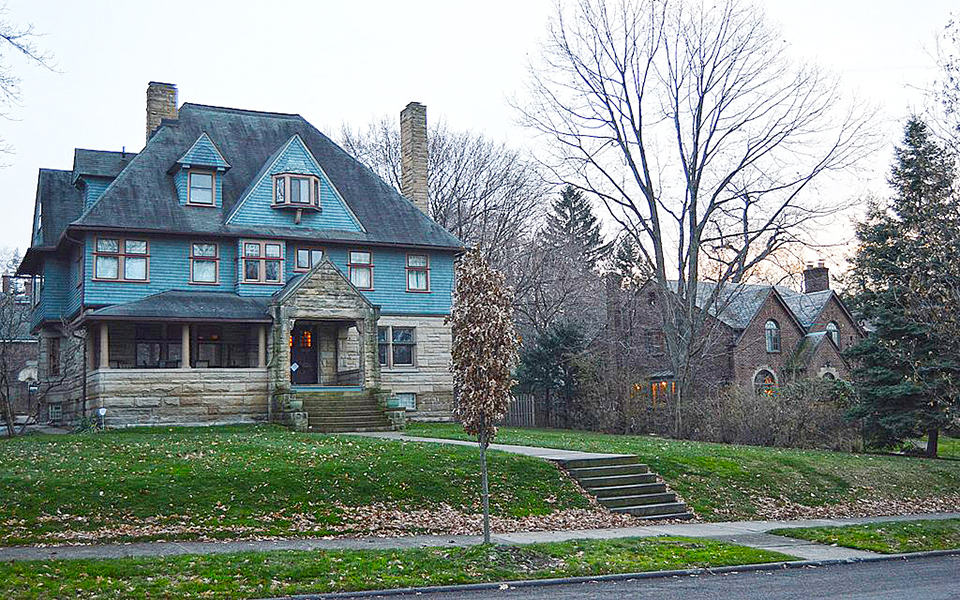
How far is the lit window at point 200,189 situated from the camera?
101 feet

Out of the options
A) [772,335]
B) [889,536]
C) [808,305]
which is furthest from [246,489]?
[808,305]

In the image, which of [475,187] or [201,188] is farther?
[475,187]

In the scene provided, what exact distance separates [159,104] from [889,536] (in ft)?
96.5

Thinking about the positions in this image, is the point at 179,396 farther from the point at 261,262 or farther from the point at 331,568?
the point at 331,568

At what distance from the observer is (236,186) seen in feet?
105

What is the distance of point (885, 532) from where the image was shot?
15.8 metres

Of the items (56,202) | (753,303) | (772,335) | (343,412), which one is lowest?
(343,412)

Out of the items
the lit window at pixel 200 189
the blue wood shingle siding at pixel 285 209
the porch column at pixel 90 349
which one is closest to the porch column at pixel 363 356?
the blue wood shingle siding at pixel 285 209

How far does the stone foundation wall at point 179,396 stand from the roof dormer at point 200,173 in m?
6.26

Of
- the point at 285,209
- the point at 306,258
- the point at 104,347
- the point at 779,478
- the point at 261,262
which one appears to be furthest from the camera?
the point at 306,258

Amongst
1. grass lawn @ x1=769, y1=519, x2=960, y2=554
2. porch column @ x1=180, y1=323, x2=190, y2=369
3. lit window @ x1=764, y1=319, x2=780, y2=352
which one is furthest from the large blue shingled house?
lit window @ x1=764, y1=319, x2=780, y2=352

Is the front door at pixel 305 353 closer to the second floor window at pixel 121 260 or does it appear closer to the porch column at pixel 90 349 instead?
the second floor window at pixel 121 260

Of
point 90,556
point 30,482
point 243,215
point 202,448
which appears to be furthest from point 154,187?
point 90,556

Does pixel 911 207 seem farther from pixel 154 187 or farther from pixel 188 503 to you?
pixel 154 187
